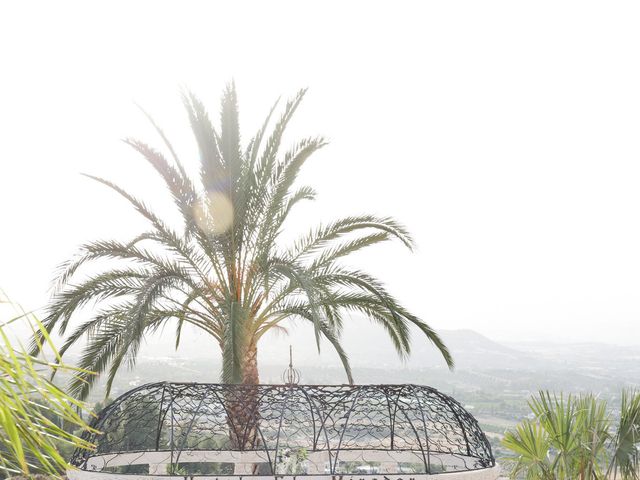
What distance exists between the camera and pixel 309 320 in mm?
11547

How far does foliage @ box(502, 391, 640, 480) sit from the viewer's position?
26.0 ft

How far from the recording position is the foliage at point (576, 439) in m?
7.92

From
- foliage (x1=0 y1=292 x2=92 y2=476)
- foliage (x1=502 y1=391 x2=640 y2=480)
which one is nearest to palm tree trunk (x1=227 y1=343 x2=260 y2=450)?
foliage (x1=502 y1=391 x2=640 y2=480)

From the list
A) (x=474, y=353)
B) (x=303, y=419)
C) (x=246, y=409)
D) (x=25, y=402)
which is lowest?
(x=25, y=402)

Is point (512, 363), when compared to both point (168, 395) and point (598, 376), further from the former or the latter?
point (168, 395)

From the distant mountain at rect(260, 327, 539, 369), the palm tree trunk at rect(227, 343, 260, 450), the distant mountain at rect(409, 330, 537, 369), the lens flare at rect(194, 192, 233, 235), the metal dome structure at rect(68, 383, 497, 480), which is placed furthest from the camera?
the distant mountain at rect(409, 330, 537, 369)

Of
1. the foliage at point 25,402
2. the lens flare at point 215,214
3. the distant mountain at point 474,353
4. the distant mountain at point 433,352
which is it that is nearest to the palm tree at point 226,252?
the lens flare at point 215,214

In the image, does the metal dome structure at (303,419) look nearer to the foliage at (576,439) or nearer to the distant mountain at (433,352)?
the foliage at (576,439)

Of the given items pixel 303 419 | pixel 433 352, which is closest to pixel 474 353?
pixel 433 352

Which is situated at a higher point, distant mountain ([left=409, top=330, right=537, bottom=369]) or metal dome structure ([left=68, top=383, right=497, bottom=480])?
distant mountain ([left=409, top=330, right=537, bottom=369])

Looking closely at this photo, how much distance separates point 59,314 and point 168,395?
9.18ft

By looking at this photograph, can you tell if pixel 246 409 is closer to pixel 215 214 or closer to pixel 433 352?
pixel 215 214

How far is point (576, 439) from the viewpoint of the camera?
8.64 m

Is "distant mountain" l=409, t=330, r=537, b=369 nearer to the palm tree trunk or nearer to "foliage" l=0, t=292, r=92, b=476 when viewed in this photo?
the palm tree trunk
